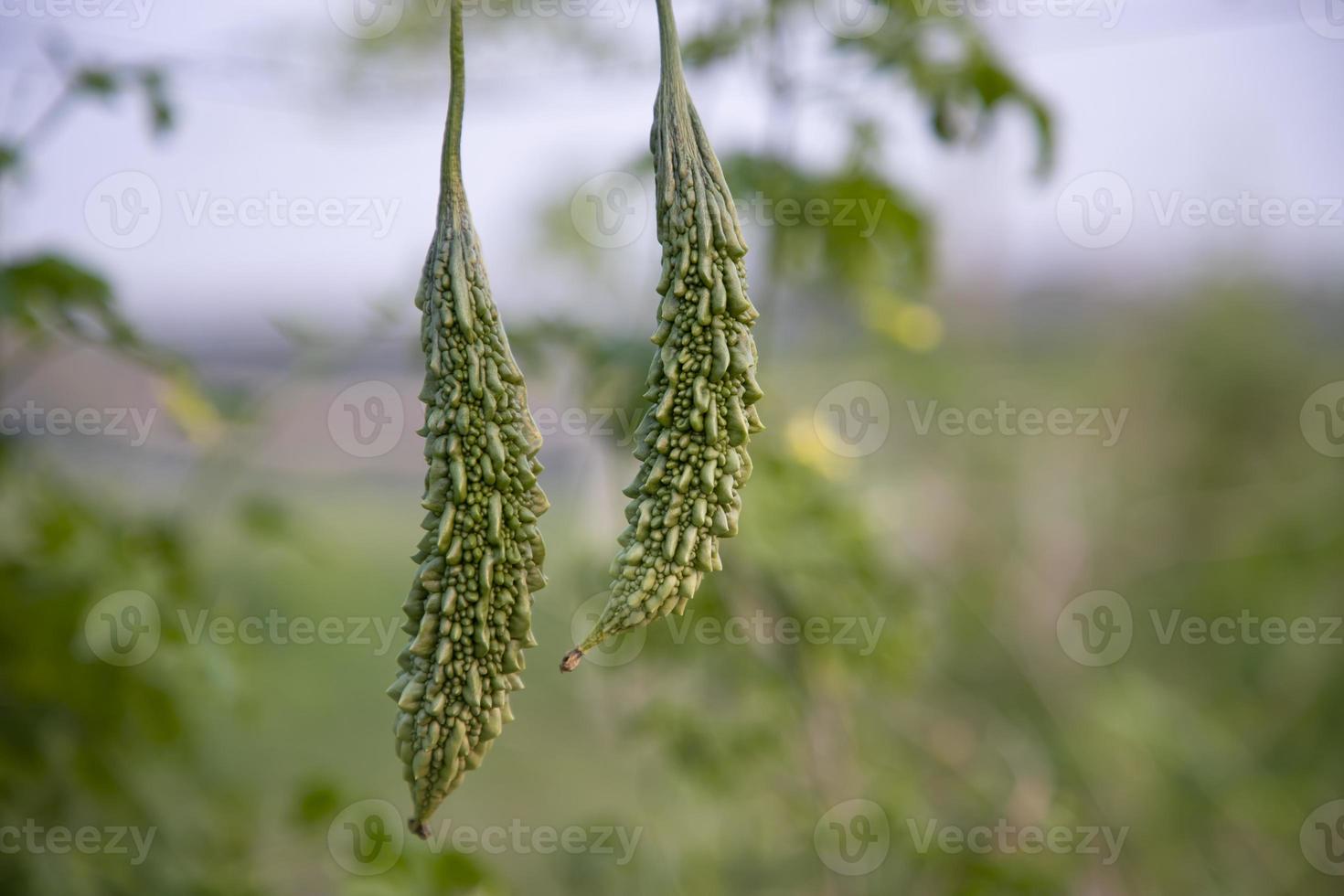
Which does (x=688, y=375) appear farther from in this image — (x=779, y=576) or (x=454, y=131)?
(x=779, y=576)

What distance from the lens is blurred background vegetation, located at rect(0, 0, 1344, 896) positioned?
1437 millimetres

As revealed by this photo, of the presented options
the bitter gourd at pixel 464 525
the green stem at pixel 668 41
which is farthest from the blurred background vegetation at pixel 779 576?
the green stem at pixel 668 41

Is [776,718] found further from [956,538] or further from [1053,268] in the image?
[1053,268]

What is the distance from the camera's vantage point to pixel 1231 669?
344 cm

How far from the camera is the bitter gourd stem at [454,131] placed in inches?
23.8

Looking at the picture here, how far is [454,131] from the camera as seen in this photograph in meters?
0.61

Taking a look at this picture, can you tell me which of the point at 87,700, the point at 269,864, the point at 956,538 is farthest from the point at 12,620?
the point at 956,538

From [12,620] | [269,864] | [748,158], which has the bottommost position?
[269,864]

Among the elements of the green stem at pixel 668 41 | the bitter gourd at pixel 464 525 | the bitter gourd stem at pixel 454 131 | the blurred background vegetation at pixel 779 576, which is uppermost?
the green stem at pixel 668 41

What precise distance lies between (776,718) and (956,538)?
1.80 m

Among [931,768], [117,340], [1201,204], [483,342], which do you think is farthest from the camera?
[1201,204]

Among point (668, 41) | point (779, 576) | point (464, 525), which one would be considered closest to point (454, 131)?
point (668, 41)

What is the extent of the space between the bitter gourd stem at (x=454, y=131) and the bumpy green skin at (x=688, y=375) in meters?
0.13

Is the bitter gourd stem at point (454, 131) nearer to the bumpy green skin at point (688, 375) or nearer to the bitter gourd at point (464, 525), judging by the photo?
the bitter gourd at point (464, 525)
